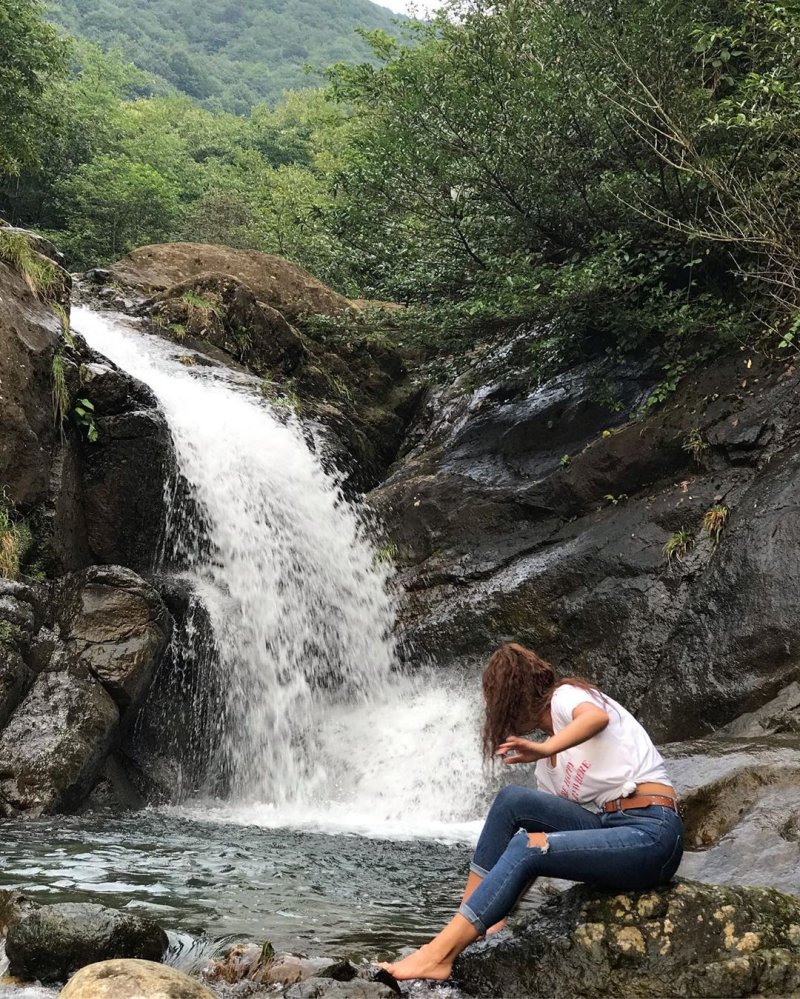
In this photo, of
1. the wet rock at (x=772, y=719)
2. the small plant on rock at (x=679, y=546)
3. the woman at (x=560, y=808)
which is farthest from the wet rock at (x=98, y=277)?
the woman at (x=560, y=808)

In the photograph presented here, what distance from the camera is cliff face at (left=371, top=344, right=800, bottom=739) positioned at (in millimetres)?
8211

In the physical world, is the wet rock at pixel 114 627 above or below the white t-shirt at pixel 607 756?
above

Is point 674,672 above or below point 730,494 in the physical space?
below

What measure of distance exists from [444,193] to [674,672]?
7041 mm

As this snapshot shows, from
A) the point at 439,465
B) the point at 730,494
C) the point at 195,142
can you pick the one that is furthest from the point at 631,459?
the point at 195,142

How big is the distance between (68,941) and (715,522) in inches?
295

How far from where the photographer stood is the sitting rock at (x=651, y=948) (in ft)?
10.4

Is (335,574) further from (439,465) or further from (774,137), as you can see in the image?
(774,137)

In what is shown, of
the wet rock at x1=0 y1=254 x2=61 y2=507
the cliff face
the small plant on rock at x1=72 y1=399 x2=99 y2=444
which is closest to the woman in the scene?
the cliff face

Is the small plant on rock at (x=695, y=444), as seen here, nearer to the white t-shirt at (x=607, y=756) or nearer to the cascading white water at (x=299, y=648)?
the cascading white water at (x=299, y=648)

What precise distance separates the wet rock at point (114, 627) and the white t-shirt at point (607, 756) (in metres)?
5.61

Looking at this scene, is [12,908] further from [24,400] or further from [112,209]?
[112,209]

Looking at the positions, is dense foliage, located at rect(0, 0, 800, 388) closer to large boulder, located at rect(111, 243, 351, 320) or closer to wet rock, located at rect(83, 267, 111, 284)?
large boulder, located at rect(111, 243, 351, 320)

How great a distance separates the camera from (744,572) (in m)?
8.39
